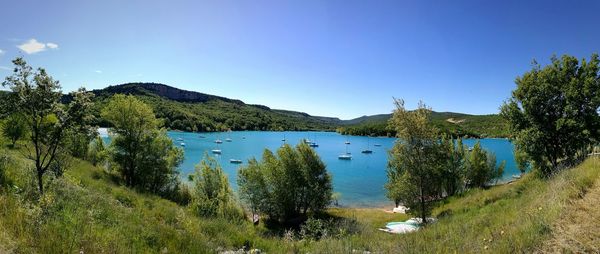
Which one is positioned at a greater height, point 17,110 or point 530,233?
point 17,110

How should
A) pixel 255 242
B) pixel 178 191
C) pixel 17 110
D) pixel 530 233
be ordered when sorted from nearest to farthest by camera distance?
pixel 530 233, pixel 17 110, pixel 255 242, pixel 178 191

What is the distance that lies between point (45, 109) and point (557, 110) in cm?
2741

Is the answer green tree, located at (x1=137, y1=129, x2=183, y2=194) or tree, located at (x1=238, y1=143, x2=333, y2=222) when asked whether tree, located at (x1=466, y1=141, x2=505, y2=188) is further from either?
green tree, located at (x1=137, y1=129, x2=183, y2=194)

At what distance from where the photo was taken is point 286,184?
101ft

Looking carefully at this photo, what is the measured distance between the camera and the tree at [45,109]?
32.0ft

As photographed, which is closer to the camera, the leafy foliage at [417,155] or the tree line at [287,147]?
the tree line at [287,147]

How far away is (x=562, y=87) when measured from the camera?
21516 mm

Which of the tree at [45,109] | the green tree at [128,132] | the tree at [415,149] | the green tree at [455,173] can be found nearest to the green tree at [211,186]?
the green tree at [128,132]

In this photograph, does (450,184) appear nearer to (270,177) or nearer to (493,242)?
(270,177)

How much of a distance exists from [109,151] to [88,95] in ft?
86.7

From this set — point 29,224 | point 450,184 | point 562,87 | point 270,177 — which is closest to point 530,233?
point 29,224

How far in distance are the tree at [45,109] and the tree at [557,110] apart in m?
24.0

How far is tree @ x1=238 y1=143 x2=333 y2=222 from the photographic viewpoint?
1206 inches

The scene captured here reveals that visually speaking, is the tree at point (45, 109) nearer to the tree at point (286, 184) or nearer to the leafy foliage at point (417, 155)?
the leafy foliage at point (417, 155)
